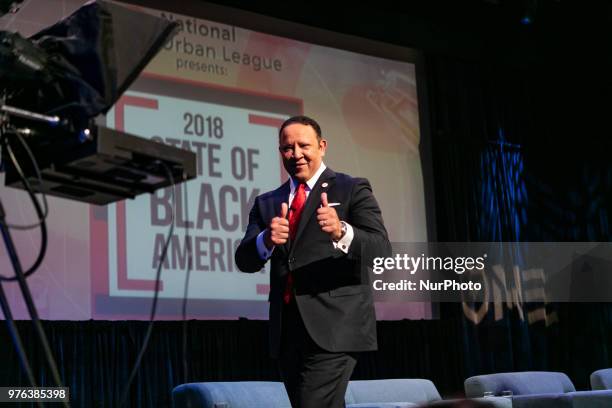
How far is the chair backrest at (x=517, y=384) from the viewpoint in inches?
171

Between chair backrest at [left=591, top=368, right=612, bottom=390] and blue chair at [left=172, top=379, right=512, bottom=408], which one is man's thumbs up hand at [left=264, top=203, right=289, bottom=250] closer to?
blue chair at [left=172, top=379, right=512, bottom=408]

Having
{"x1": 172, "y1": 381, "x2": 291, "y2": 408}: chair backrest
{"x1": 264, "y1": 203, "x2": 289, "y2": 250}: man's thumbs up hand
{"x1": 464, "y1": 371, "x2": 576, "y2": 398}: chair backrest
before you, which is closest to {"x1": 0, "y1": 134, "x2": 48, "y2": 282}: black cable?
{"x1": 264, "y1": 203, "x2": 289, "y2": 250}: man's thumbs up hand

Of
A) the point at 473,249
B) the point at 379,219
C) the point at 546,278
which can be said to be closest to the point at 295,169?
the point at 379,219

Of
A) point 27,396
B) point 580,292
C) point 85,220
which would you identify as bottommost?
point 27,396

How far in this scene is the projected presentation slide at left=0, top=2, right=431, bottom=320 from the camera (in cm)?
488

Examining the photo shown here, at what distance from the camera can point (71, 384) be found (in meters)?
4.90

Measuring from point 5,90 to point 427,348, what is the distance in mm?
5016

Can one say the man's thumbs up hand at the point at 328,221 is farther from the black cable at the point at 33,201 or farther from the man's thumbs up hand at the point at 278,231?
the black cable at the point at 33,201

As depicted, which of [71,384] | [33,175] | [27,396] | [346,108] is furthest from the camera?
[346,108]

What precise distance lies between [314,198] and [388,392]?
2.32 meters

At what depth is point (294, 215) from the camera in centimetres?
247

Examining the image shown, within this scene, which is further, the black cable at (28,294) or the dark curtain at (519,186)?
the dark curtain at (519,186)

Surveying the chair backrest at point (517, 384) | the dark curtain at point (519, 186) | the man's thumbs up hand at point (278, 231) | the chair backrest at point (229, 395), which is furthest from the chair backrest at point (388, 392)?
the man's thumbs up hand at point (278, 231)

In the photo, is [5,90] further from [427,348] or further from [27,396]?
[427,348]
